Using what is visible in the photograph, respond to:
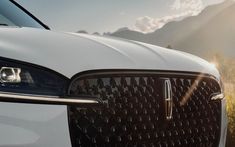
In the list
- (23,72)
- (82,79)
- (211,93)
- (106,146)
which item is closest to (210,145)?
(211,93)

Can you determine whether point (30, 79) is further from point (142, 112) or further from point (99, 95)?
point (142, 112)

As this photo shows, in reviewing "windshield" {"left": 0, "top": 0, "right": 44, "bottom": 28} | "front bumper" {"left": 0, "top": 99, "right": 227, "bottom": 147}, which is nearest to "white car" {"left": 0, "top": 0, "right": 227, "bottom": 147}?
"front bumper" {"left": 0, "top": 99, "right": 227, "bottom": 147}

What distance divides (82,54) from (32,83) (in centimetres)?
36

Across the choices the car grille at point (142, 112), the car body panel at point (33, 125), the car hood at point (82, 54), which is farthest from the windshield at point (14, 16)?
the car body panel at point (33, 125)

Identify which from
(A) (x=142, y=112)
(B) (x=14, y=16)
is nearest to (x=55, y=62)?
(A) (x=142, y=112)

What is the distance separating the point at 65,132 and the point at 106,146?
312 mm

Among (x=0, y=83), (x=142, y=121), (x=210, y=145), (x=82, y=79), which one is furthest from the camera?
(x=210, y=145)

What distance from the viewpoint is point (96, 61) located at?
9.57ft

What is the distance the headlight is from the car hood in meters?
0.03

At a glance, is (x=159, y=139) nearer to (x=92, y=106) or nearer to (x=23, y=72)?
(x=92, y=106)

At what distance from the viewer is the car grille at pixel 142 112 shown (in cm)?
283

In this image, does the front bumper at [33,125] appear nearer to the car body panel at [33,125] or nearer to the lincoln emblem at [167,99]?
the car body panel at [33,125]

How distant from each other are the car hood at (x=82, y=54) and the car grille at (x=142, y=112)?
0.06 m

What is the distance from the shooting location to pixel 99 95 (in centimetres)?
288
